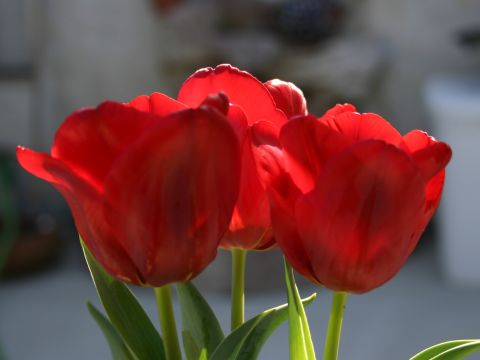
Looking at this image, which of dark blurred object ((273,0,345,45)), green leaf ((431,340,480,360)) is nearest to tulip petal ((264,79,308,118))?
green leaf ((431,340,480,360))

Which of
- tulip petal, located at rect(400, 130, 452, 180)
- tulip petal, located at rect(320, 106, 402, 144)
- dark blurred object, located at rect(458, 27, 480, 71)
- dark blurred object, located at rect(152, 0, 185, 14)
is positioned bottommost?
dark blurred object, located at rect(458, 27, 480, 71)

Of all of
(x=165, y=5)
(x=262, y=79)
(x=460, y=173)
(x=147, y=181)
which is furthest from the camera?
(x=165, y=5)

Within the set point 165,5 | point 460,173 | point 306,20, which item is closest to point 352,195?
point 460,173

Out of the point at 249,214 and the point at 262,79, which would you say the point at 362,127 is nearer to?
the point at 249,214

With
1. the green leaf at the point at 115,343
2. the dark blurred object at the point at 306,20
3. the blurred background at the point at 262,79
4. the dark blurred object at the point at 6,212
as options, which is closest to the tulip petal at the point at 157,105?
the green leaf at the point at 115,343

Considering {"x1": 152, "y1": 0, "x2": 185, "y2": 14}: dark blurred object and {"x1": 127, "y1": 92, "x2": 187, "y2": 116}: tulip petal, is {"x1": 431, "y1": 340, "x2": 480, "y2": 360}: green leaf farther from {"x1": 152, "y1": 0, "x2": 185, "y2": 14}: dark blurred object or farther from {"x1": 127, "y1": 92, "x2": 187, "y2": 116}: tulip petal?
{"x1": 152, "y1": 0, "x2": 185, "y2": 14}: dark blurred object

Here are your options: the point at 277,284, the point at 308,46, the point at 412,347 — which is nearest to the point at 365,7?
the point at 308,46
